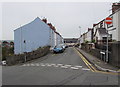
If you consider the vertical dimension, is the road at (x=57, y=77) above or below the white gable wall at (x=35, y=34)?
below

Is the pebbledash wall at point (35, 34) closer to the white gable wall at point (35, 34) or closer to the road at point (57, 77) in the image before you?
the white gable wall at point (35, 34)

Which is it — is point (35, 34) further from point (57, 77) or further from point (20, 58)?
point (57, 77)

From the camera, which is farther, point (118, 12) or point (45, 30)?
point (45, 30)

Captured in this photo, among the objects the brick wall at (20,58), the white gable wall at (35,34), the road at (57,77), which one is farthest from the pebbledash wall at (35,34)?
the road at (57,77)

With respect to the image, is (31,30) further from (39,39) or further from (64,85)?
(64,85)

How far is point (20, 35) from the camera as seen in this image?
36.5 m

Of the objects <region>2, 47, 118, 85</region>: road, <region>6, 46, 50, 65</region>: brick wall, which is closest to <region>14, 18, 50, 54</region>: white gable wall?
<region>6, 46, 50, 65</region>: brick wall

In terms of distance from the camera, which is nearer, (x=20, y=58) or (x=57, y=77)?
(x=57, y=77)

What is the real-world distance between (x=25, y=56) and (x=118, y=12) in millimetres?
14820

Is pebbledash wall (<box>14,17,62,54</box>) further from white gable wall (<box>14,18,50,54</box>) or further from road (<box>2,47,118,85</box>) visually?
road (<box>2,47,118,85</box>)

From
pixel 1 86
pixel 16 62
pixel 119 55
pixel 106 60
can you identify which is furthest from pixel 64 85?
pixel 16 62

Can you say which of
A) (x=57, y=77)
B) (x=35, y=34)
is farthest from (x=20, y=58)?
(x=35, y=34)

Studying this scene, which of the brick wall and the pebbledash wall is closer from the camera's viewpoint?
the brick wall

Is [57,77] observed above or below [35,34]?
below
